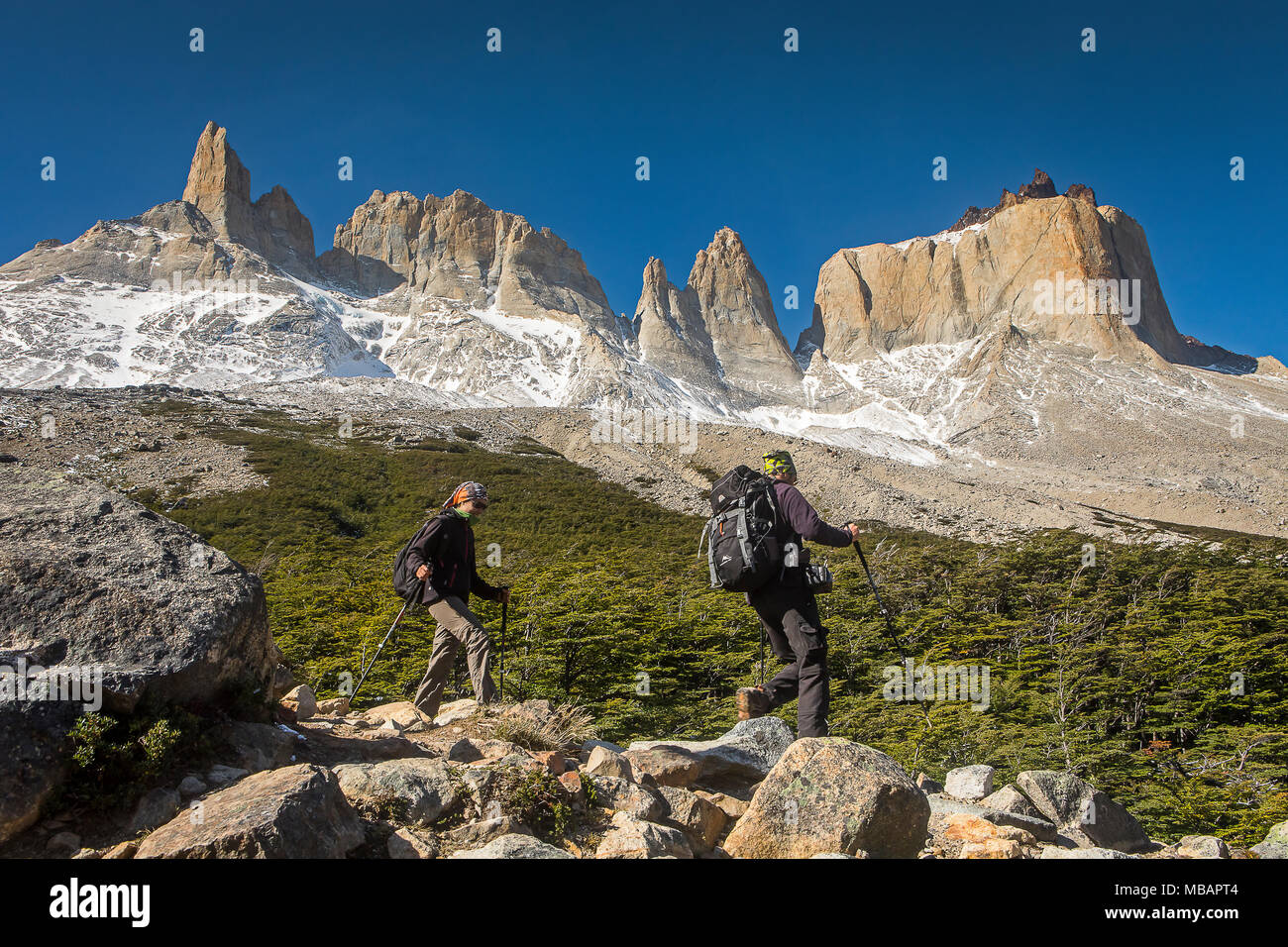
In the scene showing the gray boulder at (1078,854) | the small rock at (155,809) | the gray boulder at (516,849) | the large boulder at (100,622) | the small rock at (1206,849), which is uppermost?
the large boulder at (100,622)

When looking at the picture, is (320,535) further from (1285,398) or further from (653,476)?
(1285,398)

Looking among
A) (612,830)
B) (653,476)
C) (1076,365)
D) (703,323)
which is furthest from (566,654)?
(703,323)

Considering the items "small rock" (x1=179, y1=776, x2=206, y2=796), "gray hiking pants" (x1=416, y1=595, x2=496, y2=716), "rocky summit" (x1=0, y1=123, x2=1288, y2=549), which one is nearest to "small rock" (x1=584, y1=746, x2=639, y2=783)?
Answer: "gray hiking pants" (x1=416, y1=595, x2=496, y2=716)

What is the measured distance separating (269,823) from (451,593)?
10.4ft

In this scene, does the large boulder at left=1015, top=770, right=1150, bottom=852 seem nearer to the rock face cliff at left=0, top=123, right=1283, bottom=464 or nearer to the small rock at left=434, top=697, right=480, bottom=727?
the small rock at left=434, top=697, right=480, bottom=727

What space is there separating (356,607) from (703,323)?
490 ft

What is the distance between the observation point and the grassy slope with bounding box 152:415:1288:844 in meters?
9.18

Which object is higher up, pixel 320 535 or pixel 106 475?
pixel 106 475

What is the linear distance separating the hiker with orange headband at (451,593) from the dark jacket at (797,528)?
2.29m

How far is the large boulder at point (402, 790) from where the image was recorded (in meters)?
3.50

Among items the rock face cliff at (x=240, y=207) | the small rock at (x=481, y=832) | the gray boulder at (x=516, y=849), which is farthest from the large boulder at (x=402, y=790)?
the rock face cliff at (x=240, y=207)

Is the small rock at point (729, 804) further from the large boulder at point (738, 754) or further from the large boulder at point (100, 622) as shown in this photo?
the large boulder at point (100, 622)

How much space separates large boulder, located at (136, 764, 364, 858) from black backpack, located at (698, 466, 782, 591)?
2636 mm

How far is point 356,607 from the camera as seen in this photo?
12.2 m
